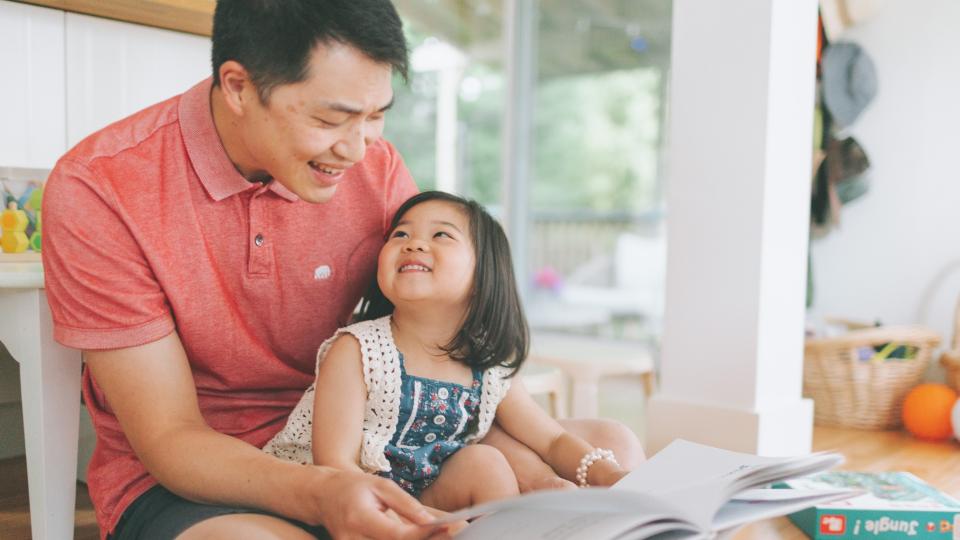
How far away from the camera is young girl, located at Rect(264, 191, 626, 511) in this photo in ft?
3.76

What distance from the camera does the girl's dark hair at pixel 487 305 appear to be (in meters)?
1.28

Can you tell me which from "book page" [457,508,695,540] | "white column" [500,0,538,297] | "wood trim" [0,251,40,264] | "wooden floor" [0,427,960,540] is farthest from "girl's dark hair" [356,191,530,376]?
"white column" [500,0,538,297]

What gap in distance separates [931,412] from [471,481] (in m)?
1.80

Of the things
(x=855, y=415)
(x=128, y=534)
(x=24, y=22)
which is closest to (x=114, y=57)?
(x=24, y=22)

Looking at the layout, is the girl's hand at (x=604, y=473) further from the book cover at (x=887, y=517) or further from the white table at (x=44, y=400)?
the white table at (x=44, y=400)

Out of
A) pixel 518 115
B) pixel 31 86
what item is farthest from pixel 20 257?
pixel 518 115

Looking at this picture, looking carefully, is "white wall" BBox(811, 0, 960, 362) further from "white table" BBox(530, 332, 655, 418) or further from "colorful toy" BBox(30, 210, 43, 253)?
"colorful toy" BBox(30, 210, 43, 253)

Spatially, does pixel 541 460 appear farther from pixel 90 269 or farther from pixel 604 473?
pixel 90 269

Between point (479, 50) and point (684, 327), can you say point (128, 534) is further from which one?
point (479, 50)

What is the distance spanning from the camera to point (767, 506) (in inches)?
35.0

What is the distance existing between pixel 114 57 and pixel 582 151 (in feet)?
9.34

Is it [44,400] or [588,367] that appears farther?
[588,367]

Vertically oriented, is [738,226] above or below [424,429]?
above

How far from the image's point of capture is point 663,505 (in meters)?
0.76
